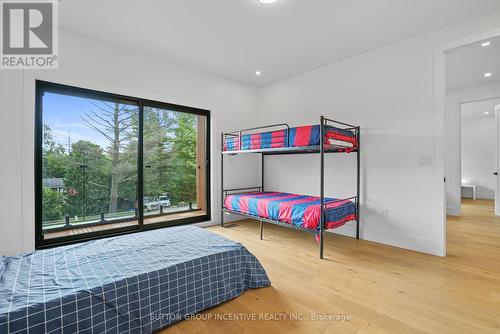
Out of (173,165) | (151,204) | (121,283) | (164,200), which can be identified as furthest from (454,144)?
(121,283)

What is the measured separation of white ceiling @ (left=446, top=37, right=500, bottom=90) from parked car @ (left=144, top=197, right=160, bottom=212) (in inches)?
175

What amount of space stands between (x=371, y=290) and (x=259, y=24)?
290 cm

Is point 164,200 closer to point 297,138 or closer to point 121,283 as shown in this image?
point 297,138

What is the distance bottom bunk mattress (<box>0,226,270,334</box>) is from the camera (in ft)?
4.01

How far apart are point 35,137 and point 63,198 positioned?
78 centimetres

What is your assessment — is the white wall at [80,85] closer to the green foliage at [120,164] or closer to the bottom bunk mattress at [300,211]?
the green foliage at [120,164]

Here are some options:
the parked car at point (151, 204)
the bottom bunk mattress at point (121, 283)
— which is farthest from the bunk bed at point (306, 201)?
the parked car at point (151, 204)

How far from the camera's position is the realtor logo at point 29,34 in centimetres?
240

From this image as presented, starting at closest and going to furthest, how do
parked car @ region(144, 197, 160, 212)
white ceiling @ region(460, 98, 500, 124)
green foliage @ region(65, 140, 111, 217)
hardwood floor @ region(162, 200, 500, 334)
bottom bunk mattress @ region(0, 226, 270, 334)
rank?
bottom bunk mattress @ region(0, 226, 270, 334) < hardwood floor @ region(162, 200, 500, 334) < green foliage @ region(65, 140, 111, 217) < parked car @ region(144, 197, 160, 212) < white ceiling @ region(460, 98, 500, 124)

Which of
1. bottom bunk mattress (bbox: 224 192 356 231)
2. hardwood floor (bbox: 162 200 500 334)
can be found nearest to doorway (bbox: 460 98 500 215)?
hardwood floor (bbox: 162 200 500 334)

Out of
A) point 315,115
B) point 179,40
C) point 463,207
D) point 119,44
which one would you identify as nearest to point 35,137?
point 119,44

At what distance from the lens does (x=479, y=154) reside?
7.21 metres

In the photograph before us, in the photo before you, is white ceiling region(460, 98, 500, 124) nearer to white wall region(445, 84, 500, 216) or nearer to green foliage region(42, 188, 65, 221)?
white wall region(445, 84, 500, 216)

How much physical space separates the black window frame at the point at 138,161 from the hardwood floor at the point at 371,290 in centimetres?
142
